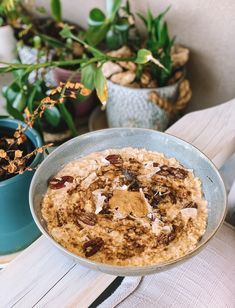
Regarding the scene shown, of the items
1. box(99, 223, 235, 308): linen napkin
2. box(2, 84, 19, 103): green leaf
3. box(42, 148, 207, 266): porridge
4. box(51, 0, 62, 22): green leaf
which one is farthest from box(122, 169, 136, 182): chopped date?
box(51, 0, 62, 22): green leaf

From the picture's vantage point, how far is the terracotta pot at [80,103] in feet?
4.75

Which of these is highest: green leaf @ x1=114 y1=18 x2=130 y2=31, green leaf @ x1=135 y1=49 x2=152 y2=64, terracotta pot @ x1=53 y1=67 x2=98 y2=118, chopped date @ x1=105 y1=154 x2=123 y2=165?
green leaf @ x1=135 y1=49 x2=152 y2=64

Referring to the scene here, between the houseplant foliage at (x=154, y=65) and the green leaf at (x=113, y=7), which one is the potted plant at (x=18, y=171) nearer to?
the houseplant foliage at (x=154, y=65)

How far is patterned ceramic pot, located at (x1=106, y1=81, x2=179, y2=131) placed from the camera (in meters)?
1.25

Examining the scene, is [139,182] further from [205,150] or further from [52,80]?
[52,80]

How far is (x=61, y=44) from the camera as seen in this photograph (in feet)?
4.75

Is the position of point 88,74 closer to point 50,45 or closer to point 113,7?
point 113,7

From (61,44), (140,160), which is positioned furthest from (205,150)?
(61,44)

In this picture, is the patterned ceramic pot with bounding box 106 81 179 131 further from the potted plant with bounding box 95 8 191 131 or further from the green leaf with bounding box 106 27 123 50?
the green leaf with bounding box 106 27 123 50

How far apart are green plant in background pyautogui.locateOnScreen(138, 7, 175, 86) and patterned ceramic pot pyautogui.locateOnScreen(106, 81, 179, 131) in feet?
0.17

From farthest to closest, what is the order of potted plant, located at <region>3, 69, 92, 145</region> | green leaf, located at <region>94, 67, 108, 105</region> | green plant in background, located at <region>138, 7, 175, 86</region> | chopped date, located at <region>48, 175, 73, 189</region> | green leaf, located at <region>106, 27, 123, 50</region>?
green leaf, located at <region>106, 27, 123, 50</region> < green plant in background, located at <region>138, 7, 175, 86</region> < potted plant, located at <region>3, 69, 92, 145</region> < green leaf, located at <region>94, 67, 108, 105</region> < chopped date, located at <region>48, 175, 73, 189</region>

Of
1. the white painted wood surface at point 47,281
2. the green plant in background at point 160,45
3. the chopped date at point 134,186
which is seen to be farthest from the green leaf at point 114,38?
the white painted wood surface at point 47,281

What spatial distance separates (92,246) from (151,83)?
0.70m

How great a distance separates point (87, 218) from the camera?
0.73 m
